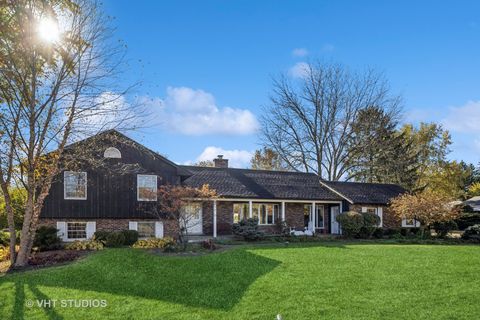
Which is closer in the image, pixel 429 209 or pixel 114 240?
pixel 114 240

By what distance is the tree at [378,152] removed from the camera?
1558 inches

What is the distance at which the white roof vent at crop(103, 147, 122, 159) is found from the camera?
22894 millimetres

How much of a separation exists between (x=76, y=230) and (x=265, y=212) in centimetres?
1193

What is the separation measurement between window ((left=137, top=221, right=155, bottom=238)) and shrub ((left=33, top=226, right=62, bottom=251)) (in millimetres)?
4563

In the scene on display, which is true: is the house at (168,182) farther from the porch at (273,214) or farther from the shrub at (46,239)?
the shrub at (46,239)

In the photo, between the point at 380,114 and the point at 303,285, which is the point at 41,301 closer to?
the point at 303,285

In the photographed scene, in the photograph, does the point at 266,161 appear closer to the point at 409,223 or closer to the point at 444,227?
the point at 409,223

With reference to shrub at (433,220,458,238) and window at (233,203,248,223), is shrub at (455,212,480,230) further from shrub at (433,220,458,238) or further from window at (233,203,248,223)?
window at (233,203,248,223)

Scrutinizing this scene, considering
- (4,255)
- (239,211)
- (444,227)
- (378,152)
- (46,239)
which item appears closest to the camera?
(4,255)

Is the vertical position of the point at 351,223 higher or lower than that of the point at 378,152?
lower

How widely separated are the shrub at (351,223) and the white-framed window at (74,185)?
14.2 meters

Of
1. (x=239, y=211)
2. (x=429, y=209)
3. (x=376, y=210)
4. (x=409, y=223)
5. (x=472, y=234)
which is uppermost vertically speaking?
(x=429, y=209)

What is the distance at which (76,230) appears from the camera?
22234mm

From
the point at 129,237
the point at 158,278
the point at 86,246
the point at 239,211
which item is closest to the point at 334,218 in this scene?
the point at 239,211
